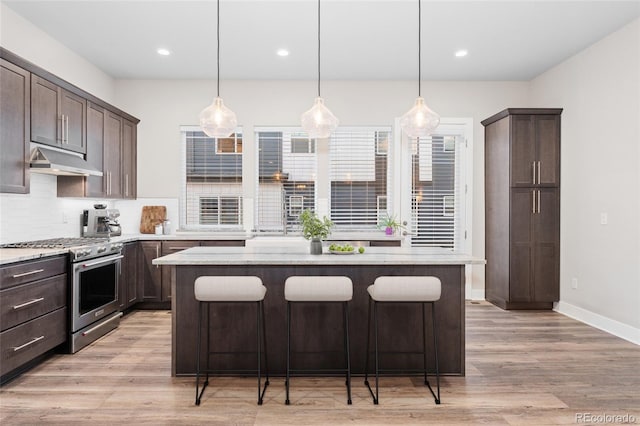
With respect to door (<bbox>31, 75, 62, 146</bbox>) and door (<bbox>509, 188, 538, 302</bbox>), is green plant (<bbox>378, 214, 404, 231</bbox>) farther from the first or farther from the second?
door (<bbox>31, 75, 62, 146</bbox>)

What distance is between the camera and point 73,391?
2666mm

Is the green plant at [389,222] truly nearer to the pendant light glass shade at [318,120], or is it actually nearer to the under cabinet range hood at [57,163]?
the pendant light glass shade at [318,120]

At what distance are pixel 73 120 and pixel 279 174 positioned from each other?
8.36 feet

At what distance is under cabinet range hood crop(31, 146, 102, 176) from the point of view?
130 inches

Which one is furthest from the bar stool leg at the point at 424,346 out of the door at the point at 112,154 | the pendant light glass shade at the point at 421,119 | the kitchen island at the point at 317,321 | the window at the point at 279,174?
the door at the point at 112,154

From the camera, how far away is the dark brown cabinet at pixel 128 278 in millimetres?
4328

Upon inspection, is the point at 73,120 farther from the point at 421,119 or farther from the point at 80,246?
the point at 421,119

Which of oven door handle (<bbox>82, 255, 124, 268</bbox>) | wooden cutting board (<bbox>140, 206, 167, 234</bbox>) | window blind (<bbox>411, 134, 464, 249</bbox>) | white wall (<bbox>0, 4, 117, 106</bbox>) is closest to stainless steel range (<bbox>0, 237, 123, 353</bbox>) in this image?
oven door handle (<bbox>82, 255, 124, 268</bbox>)

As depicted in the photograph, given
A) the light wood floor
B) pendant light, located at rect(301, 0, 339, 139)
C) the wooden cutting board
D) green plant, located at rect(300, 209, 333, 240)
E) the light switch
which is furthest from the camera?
the wooden cutting board

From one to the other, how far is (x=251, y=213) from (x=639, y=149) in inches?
176

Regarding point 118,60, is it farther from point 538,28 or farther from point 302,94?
point 538,28

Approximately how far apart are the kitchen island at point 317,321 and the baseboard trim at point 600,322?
2.11 metres

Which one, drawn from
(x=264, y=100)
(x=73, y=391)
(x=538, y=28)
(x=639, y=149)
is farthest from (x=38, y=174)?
(x=639, y=149)

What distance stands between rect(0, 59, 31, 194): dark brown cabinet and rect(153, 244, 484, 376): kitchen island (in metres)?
1.55
